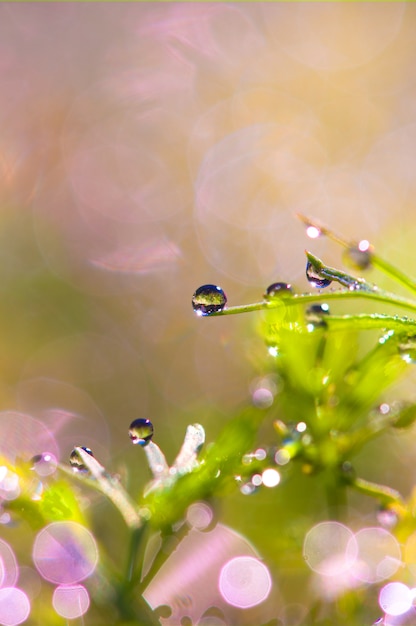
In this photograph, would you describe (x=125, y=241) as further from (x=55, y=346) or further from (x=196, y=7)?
(x=196, y=7)

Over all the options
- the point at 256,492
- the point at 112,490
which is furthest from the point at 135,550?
the point at 256,492

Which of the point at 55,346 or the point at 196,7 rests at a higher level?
the point at 196,7

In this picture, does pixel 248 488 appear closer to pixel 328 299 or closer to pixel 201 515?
pixel 201 515

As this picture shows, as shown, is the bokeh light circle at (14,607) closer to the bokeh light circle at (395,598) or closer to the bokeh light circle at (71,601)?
the bokeh light circle at (71,601)

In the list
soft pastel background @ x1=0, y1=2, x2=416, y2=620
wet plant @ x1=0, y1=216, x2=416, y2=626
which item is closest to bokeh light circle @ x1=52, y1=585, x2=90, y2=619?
wet plant @ x1=0, y1=216, x2=416, y2=626

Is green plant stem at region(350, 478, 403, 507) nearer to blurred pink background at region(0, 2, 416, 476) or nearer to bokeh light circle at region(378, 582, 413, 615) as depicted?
bokeh light circle at region(378, 582, 413, 615)

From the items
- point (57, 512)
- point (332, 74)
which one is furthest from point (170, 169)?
point (57, 512)
